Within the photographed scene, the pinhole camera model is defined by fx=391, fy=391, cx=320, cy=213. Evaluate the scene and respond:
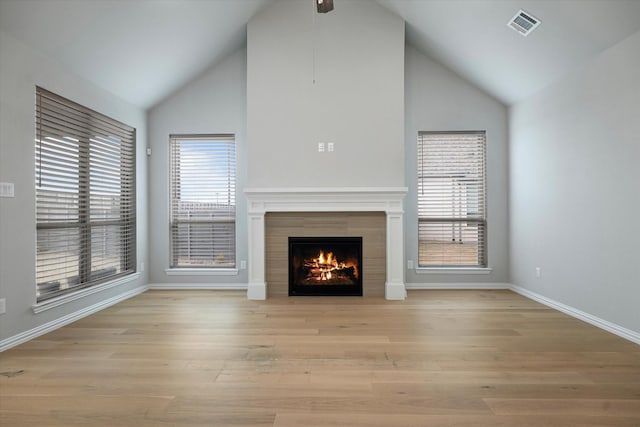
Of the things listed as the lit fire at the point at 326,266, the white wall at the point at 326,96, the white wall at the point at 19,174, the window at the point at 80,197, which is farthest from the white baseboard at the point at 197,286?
the white wall at the point at 19,174

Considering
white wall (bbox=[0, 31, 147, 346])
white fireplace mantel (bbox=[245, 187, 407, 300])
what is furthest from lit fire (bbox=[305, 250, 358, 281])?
white wall (bbox=[0, 31, 147, 346])

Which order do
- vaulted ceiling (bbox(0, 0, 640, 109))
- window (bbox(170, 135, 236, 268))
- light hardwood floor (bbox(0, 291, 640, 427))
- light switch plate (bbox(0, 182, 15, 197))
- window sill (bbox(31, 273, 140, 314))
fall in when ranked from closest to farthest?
light hardwood floor (bbox(0, 291, 640, 427)), light switch plate (bbox(0, 182, 15, 197)), vaulted ceiling (bbox(0, 0, 640, 109)), window sill (bbox(31, 273, 140, 314)), window (bbox(170, 135, 236, 268))

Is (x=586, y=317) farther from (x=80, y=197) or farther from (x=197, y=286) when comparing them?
(x=80, y=197)

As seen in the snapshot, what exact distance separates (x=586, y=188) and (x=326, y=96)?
2923mm

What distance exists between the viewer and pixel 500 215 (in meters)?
5.32

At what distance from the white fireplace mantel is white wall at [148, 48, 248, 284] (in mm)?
629

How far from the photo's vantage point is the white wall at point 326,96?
474cm

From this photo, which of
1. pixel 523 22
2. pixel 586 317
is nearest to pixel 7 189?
pixel 523 22

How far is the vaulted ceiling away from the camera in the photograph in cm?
319

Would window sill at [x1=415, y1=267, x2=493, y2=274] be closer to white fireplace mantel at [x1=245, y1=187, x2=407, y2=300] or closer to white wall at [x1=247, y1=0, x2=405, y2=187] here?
white fireplace mantel at [x1=245, y1=187, x2=407, y2=300]

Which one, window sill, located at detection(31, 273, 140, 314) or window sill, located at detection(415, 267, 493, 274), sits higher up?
window sill, located at detection(415, 267, 493, 274)

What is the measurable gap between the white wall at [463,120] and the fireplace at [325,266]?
89 cm

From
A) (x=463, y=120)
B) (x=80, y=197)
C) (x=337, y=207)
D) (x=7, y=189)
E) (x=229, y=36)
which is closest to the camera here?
(x=7, y=189)

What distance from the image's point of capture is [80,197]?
4.06m
